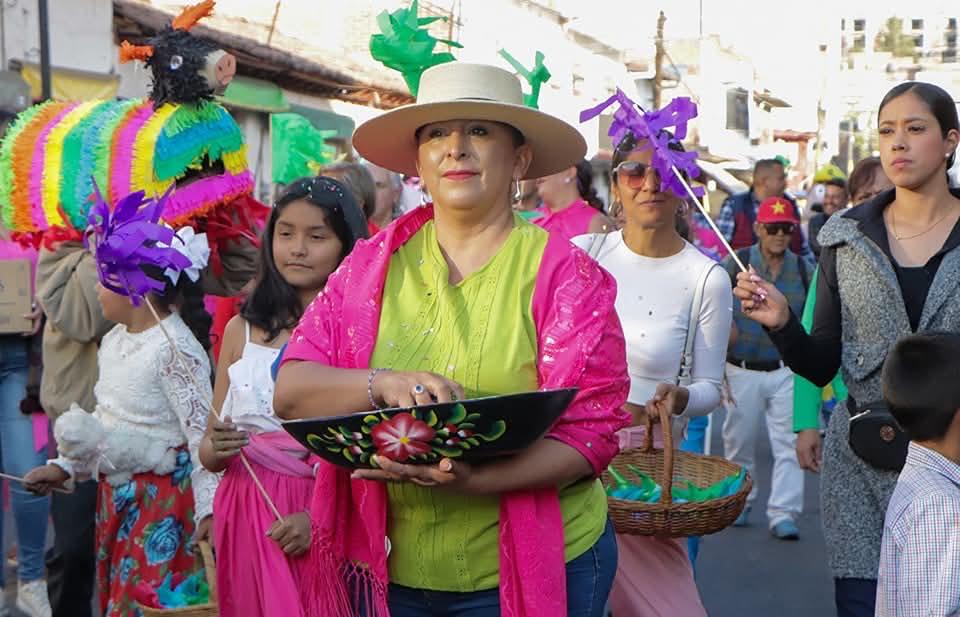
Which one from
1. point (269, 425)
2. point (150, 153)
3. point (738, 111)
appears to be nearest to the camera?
point (269, 425)

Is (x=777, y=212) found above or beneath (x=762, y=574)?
above

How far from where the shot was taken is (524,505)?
9.23 feet

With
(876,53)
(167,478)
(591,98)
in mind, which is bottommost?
(167,478)

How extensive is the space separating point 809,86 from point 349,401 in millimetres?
65790

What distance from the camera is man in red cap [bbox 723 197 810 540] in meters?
8.03

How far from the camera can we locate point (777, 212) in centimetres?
852

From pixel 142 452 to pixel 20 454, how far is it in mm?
1889

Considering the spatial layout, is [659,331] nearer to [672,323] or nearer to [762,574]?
[672,323]

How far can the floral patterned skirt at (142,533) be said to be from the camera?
4.53 meters

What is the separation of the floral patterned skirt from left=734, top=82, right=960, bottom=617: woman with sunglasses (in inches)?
85.6

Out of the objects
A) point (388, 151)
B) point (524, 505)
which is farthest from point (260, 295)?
point (524, 505)

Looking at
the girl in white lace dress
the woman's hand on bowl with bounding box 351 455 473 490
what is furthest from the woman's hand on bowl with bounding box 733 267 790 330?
the girl in white lace dress

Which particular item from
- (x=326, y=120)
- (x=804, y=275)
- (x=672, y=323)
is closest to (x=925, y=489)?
(x=672, y=323)

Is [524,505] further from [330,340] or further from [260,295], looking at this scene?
[260,295]
